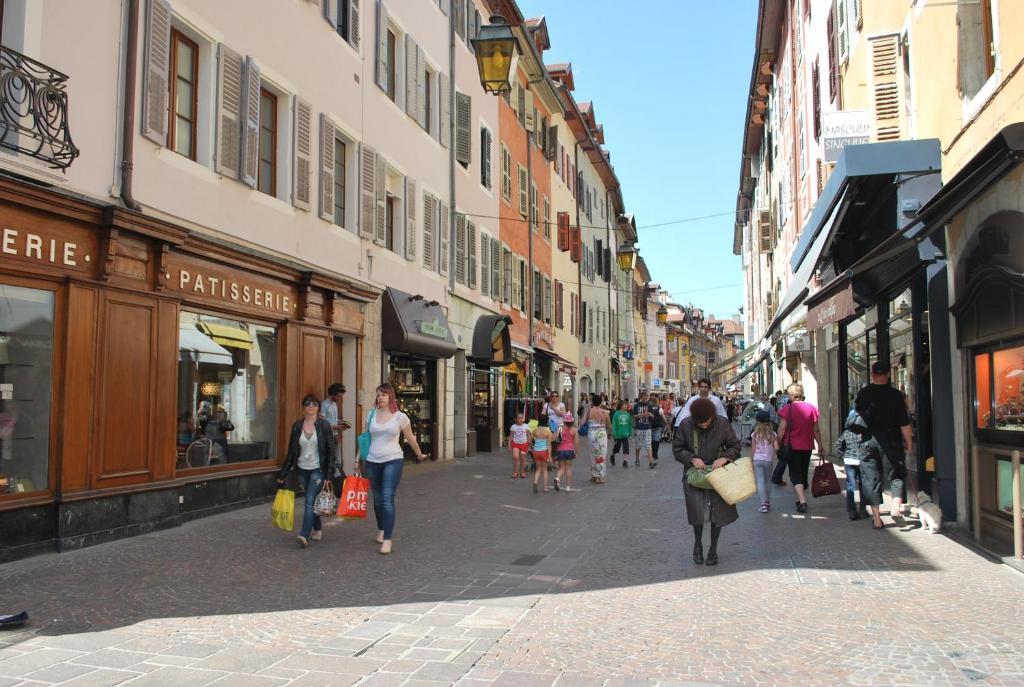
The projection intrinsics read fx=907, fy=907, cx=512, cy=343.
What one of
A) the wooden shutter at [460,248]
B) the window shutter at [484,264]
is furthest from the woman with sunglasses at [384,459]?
the window shutter at [484,264]

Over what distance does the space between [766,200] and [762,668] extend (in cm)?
3342

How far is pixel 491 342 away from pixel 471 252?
7.57 ft

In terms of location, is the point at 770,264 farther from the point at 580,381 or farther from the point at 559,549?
the point at 559,549

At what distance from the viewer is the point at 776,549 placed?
8.86m

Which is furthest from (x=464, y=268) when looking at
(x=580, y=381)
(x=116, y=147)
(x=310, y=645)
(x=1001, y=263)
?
(x=580, y=381)

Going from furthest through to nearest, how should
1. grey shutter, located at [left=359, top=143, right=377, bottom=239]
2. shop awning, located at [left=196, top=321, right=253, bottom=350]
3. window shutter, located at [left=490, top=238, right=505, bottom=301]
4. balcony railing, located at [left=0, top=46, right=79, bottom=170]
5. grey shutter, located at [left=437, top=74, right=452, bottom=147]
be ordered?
1. window shutter, located at [left=490, top=238, right=505, bottom=301]
2. grey shutter, located at [left=437, top=74, right=452, bottom=147]
3. grey shutter, located at [left=359, top=143, right=377, bottom=239]
4. shop awning, located at [left=196, top=321, right=253, bottom=350]
5. balcony railing, located at [left=0, top=46, right=79, bottom=170]

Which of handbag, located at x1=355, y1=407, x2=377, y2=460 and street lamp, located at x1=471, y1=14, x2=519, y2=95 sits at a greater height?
street lamp, located at x1=471, y1=14, x2=519, y2=95

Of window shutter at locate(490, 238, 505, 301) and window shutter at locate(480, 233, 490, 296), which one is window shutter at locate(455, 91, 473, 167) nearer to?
window shutter at locate(480, 233, 490, 296)

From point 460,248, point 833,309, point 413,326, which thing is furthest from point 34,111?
point 460,248

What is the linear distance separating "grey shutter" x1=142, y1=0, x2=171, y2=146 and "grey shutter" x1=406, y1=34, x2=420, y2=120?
8.42 meters

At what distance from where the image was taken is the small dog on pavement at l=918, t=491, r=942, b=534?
962 centimetres

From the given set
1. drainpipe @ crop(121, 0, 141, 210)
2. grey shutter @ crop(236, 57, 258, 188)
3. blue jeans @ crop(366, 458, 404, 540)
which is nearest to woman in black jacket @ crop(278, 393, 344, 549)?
blue jeans @ crop(366, 458, 404, 540)

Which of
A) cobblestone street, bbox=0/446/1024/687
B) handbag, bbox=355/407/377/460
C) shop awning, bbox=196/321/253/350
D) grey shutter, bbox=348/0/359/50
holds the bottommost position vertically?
cobblestone street, bbox=0/446/1024/687

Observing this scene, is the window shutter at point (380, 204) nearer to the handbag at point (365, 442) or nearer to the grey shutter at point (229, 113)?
the grey shutter at point (229, 113)
